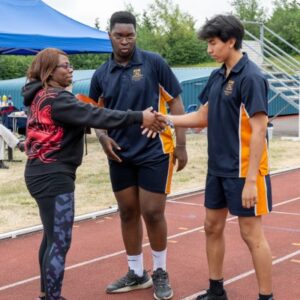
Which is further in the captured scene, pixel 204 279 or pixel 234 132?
pixel 204 279

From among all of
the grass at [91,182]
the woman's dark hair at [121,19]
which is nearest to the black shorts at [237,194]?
the woman's dark hair at [121,19]

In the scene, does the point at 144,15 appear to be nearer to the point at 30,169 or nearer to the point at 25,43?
the point at 25,43

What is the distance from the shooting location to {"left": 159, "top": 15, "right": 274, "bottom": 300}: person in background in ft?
12.2

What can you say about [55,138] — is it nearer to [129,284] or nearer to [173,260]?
[129,284]

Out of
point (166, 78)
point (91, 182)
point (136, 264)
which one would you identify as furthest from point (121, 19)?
point (91, 182)

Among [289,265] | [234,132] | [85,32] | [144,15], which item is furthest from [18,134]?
[144,15]

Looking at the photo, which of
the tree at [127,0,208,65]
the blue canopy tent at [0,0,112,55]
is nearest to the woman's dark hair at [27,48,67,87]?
the blue canopy tent at [0,0,112,55]

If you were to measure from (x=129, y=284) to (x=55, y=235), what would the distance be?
1154mm

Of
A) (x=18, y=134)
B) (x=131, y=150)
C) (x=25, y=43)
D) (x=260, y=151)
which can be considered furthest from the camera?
(x=18, y=134)

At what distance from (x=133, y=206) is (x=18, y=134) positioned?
12836 mm

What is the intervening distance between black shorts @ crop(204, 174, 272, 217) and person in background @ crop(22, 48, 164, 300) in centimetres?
68

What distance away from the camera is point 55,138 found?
3.74 metres

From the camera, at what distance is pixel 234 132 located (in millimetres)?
3896

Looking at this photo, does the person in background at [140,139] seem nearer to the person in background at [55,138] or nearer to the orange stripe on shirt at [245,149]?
the person in background at [55,138]
